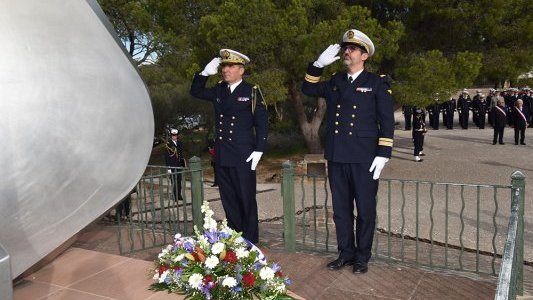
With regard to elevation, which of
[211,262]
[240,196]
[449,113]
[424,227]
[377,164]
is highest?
[449,113]

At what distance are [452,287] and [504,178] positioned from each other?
726 cm

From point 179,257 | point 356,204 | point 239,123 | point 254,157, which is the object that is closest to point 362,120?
point 356,204

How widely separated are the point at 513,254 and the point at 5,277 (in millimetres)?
2017

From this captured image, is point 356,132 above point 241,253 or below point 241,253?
above

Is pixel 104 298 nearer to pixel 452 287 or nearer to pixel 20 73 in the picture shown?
pixel 20 73

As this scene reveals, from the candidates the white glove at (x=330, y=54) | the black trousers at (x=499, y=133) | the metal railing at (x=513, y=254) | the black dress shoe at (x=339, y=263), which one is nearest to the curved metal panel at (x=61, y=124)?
the white glove at (x=330, y=54)

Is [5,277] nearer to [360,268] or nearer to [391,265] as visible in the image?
[360,268]

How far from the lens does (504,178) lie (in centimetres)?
1042

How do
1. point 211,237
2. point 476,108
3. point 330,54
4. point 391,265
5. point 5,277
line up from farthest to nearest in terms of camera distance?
point 476,108
point 391,265
point 330,54
point 211,237
point 5,277

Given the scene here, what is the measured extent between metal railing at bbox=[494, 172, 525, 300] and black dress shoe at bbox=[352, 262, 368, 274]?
1198mm

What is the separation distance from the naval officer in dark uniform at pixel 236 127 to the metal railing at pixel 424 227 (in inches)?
14.6

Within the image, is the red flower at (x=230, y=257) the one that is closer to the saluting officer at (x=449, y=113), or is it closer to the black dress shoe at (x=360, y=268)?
the black dress shoe at (x=360, y=268)

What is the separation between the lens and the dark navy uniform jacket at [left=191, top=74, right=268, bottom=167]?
4.80 metres

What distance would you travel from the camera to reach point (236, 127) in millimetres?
4844
